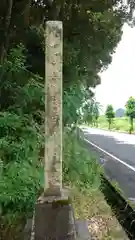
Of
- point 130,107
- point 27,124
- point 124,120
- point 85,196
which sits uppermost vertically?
point 130,107

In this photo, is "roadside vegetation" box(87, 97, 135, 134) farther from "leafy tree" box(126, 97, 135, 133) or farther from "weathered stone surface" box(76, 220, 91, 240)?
"weathered stone surface" box(76, 220, 91, 240)

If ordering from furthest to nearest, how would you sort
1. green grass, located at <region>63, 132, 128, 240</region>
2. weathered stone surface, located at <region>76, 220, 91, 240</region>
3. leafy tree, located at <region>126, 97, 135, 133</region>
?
leafy tree, located at <region>126, 97, 135, 133</region> < green grass, located at <region>63, 132, 128, 240</region> < weathered stone surface, located at <region>76, 220, 91, 240</region>

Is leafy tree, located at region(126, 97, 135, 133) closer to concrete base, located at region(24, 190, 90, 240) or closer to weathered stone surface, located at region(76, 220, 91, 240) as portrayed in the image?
weathered stone surface, located at region(76, 220, 91, 240)

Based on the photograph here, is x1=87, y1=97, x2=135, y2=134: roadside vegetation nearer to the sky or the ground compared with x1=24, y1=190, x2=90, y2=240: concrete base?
nearer to the sky

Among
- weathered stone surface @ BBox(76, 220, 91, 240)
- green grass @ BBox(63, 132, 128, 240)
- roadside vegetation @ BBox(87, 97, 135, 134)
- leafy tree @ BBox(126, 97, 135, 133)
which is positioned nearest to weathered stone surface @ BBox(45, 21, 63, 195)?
weathered stone surface @ BBox(76, 220, 91, 240)

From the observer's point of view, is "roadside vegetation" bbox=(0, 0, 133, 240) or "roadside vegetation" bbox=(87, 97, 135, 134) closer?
"roadside vegetation" bbox=(0, 0, 133, 240)

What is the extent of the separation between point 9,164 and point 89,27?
24.4 ft

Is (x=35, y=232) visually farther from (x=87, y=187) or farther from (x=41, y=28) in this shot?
(x=41, y=28)

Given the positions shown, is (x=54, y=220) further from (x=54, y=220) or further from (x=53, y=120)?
(x=53, y=120)

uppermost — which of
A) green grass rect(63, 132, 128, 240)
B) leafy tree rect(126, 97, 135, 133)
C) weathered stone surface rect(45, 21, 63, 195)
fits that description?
leafy tree rect(126, 97, 135, 133)

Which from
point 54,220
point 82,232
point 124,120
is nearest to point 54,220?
point 54,220

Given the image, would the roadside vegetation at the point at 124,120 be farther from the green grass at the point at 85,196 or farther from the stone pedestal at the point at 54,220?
the stone pedestal at the point at 54,220

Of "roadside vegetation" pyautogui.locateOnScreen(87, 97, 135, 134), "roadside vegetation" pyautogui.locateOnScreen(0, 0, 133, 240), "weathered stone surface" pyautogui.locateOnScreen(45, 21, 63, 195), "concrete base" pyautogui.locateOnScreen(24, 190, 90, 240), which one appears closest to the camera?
"concrete base" pyautogui.locateOnScreen(24, 190, 90, 240)

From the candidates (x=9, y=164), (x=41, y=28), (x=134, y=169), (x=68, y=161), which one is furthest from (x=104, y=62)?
(x=9, y=164)
